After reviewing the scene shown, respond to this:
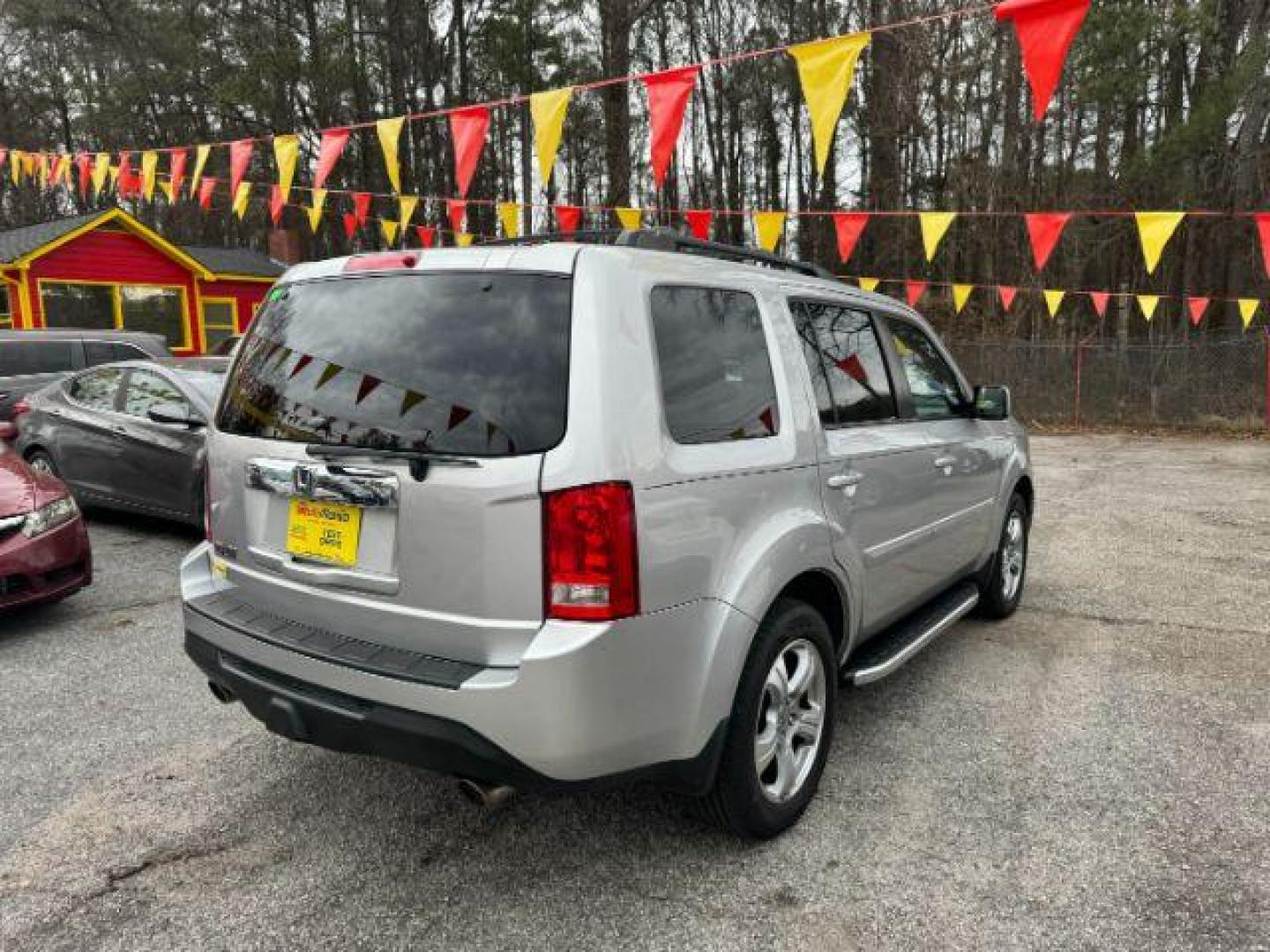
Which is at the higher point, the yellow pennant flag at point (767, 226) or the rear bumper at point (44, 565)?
the yellow pennant flag at point (767, 226)

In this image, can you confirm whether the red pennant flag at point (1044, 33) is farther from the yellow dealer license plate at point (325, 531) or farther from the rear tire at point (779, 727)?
the yellow dealer license plate at point (325, 531)

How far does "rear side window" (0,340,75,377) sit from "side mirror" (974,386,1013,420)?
11.9m

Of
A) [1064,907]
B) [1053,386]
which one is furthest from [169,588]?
[1053,386]

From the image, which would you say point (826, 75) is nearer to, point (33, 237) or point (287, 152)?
point (287, 152)

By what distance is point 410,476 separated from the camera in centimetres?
219

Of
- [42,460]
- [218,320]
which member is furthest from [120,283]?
[42,460]

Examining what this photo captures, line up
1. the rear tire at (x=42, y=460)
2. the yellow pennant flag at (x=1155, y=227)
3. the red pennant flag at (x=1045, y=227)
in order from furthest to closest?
the red pennant flag at (x=1045, y=227) < the yellow pennant flag at (x=1155, y=227) < the rear tire at (x=42, y=460)

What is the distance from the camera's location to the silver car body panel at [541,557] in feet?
6.79

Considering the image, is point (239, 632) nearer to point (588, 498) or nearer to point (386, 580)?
point (386, 580)

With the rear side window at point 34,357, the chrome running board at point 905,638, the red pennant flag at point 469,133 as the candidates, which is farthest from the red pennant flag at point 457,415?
the rear side window at point 34,357

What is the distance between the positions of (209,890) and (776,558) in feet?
6.07

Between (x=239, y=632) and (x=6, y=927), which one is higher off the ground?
(x=239, y=632)

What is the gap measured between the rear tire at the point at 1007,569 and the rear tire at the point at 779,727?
2.11m

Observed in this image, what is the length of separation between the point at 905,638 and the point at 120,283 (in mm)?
20177
